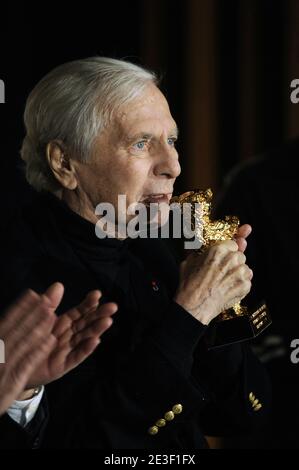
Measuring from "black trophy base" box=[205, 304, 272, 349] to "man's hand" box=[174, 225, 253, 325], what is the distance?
4 centimetres

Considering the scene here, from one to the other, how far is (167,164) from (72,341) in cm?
38

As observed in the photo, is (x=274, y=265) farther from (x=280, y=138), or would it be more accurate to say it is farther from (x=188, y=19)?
(x=188, y=19)

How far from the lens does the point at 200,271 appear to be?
1.33 metres

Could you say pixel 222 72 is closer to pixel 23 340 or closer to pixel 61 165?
pixel 61 165

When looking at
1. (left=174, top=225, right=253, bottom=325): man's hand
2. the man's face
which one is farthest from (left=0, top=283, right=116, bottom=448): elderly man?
the man's face

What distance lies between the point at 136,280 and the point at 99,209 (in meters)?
0.18

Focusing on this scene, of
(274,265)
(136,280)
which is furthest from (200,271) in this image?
(274,265)

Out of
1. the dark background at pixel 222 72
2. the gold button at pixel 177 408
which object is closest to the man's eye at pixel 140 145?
the gold button at pixel 177 408

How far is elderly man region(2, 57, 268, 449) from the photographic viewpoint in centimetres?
128

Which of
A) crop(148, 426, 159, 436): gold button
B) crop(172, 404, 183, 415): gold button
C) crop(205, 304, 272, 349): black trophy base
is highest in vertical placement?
crop(205, 304, 272, 349): black trophy base

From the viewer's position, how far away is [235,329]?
4.51 feet

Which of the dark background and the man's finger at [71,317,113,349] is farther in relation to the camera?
the dark background

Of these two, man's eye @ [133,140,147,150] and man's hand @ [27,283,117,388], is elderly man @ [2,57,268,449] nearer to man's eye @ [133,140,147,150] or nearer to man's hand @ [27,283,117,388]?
man's eye @ [133,140,147,150]

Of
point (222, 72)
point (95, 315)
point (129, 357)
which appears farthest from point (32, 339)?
point (222, 72)
